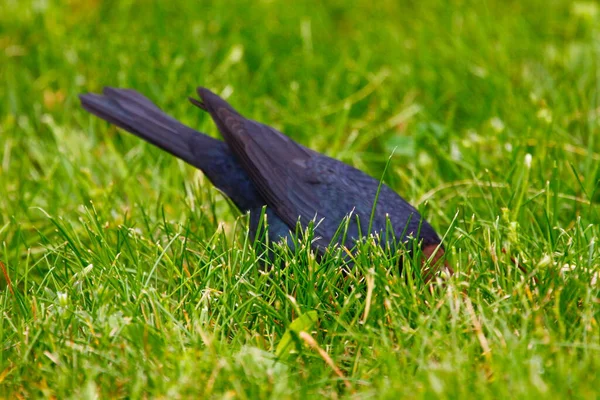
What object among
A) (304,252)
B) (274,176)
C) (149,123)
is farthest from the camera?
(149,123)

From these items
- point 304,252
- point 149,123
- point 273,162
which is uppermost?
point 149,123

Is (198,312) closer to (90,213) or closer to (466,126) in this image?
(90,213)

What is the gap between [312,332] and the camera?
8.53ft

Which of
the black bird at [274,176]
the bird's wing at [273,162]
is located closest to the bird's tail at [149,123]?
the black bird at [274,176]

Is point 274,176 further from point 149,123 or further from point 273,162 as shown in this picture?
point 149,123

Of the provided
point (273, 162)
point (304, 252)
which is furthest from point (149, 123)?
point (304, 252)

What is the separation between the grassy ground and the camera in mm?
2369

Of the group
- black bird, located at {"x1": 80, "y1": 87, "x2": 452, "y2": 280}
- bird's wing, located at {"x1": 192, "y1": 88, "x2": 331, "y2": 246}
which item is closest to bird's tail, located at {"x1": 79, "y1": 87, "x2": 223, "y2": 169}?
black bird, located at {"x1": 80, "y1": 87, "x2": 452, "y2": 280}

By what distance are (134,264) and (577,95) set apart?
2.76 m

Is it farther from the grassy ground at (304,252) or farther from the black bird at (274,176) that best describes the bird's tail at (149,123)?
the grassy ground at (304,252)

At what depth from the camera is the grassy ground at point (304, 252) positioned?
237 centimetres

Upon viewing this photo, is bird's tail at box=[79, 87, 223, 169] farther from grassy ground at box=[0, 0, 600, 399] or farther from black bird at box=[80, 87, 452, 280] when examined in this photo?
grassy ground at box=[0, 0, 600, 399]

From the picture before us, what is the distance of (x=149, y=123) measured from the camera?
389cm

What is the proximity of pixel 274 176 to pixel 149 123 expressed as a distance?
2.37 feet
